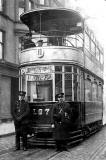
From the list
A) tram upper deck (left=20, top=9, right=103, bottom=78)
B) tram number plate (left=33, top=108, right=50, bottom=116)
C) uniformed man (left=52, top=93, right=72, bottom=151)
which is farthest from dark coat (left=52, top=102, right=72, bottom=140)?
tram upper deck (left=20, top=9, right=103, bottom=78)

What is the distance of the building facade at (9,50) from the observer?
67.3ft

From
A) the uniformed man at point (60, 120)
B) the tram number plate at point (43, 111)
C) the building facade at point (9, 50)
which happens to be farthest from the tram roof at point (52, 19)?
the building facade at point (9, 50)

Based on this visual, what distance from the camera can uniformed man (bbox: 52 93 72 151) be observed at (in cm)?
1081

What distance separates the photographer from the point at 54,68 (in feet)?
39.4

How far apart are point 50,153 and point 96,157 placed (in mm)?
1430

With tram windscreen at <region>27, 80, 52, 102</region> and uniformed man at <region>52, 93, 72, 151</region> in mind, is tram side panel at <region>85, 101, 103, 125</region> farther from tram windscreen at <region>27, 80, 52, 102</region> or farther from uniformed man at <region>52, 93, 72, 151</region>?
uniformed man at <region>52, 93, 72, 151</region>

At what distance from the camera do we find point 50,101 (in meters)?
11.7

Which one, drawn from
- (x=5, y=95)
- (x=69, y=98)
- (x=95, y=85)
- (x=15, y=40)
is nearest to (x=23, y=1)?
(x=15, y=40)

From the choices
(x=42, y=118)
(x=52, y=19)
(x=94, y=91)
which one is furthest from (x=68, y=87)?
(x=94, y=91)

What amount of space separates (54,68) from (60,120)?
1.91 metres

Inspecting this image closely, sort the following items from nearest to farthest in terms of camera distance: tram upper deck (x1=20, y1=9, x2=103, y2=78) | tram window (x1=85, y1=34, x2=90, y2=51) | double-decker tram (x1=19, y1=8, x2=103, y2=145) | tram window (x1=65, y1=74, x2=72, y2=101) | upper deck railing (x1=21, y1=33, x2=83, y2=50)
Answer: double-decker tram (x1=19, y1=8, x2=103, y2=145) < tram window (x1=65, y1=74, x2=72, y2=101) < tram upper deck (x1=20, y1=9, x2=103, y2=78) < upper deck railing (x1=21, y1=33, x2=83, y2=50) < tram window (x1=85, y1=34, x2=90, y2=51)

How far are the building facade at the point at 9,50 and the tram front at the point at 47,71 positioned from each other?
7301mm

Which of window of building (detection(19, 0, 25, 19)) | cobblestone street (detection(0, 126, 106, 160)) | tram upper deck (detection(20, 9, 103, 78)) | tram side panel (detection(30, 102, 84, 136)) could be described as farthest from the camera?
window of building (detection(19, 0, 25, 19))

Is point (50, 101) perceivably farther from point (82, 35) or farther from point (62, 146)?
point (82, 35)
